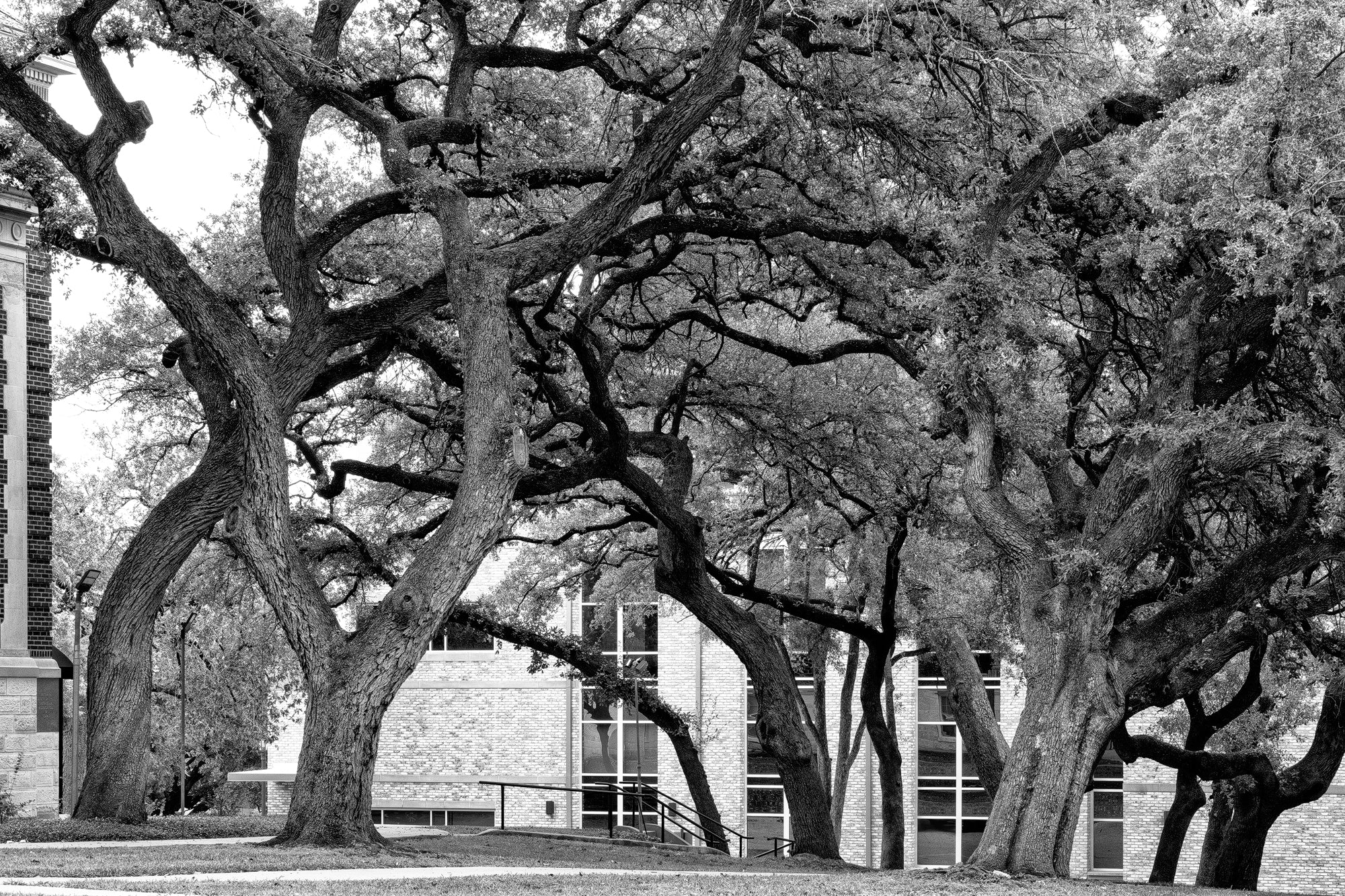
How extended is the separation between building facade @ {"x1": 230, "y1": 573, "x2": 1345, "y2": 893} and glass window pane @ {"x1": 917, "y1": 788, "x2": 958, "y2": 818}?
0.04m

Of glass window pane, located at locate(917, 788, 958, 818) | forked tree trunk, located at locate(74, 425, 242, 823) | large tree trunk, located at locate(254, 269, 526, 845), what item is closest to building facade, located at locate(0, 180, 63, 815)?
forked tree trunk, located at locate(74, 425, 242, 823)

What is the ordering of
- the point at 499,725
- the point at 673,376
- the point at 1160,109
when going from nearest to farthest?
the point at 1160,109
the point at 673,376
the point at 499,725

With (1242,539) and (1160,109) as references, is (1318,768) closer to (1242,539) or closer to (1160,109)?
(1242,539)

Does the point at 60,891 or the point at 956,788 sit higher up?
the point at 60,891

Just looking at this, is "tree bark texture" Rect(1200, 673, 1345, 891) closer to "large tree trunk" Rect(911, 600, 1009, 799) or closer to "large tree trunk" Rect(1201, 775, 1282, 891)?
"large tree trunk" Rect(1201, 775, 1282, 891)

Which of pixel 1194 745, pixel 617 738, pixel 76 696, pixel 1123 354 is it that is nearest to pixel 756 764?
pixel 617 738

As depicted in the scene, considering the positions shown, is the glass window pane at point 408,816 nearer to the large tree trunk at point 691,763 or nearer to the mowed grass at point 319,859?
the large tree trunk at point 691,763

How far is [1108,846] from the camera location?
36750 millimetres

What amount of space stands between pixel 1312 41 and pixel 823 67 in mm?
5332

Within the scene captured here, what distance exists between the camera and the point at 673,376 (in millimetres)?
20125

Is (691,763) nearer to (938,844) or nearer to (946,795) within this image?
(946,795)

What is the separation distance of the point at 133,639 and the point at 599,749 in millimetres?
25864

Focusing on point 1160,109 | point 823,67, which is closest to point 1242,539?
point 1160,109

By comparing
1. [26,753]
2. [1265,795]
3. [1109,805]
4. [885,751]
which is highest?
[26,753]
